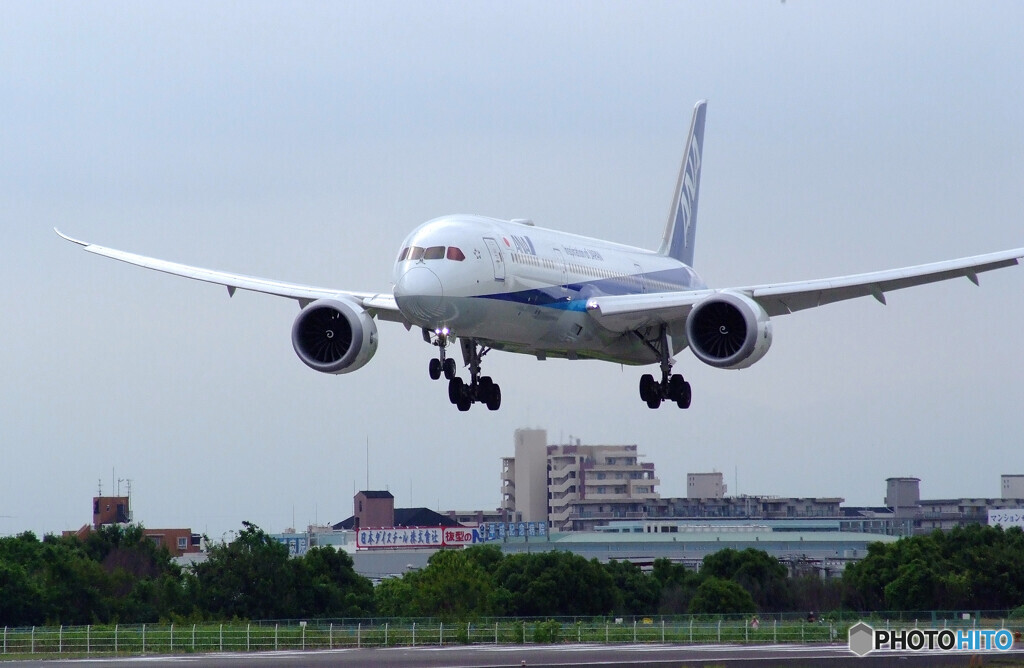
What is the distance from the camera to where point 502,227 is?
55.4 metres

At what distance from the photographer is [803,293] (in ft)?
191

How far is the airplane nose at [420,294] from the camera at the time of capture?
51125 millimetres

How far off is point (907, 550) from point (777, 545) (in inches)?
1459

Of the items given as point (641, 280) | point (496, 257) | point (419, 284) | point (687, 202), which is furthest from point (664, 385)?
point (687, 202)

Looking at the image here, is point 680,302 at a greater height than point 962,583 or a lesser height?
greater

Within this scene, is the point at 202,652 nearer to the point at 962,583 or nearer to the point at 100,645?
the point at 100,645

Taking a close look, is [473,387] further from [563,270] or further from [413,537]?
[413,537]

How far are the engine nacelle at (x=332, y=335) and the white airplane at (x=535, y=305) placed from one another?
3 centimetres

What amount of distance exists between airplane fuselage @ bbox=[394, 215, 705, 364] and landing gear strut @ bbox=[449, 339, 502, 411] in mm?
1692

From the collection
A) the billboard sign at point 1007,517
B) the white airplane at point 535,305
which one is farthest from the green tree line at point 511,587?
the billboard sign at point 1007,517

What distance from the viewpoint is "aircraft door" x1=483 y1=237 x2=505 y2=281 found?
53.4 m

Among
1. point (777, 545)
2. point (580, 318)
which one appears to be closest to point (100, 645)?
point (580, 318)

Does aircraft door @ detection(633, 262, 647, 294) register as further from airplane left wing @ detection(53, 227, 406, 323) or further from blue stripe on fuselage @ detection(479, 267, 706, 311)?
airplane left wing @ detection(53, 227, 406, 323)

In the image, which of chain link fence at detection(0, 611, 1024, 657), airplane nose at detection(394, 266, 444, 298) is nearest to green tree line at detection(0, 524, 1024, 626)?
chain link fence at detection(0, 611, 1024, 657)
